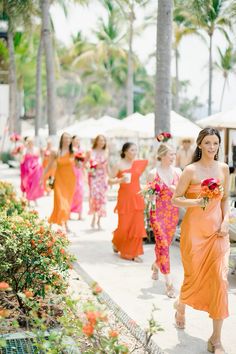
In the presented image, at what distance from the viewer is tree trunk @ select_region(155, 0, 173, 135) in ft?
37.6

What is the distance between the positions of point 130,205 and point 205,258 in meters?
3.90

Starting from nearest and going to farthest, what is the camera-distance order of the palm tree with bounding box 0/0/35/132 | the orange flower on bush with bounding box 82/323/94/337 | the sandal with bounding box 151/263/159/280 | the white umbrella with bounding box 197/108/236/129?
the orange flower on bush with bounding box 82/323/94/337 < the sandal with bounding box 151/263/159/280 < the white umbrella with bounding box 197/108/236/129 < the palm tree with bounding box 0/0/35/132

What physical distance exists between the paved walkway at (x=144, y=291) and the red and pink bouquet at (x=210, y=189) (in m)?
1.25

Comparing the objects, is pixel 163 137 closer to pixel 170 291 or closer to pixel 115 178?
pixel 115 178

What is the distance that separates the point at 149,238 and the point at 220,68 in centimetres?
4599

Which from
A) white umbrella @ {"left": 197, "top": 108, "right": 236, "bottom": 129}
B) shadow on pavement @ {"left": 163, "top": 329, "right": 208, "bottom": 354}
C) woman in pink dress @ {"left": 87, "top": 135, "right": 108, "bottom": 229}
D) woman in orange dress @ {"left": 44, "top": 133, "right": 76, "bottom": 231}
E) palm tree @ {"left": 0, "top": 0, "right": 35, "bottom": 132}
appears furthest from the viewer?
palm tree @ {"left": 0, "top": 0, "right": 35, "bottom": 132}

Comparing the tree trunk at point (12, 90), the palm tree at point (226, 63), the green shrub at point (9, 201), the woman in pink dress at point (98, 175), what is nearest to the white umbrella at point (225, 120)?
the woman in pink dress at point (98, 175)

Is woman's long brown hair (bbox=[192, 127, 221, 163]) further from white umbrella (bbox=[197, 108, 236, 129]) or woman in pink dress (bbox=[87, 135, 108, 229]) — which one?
white umbrella (bbox=[197, 108, 236, 129])

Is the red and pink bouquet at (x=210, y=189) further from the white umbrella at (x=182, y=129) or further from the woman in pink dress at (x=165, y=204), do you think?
the white umbrella at (x=182, y=129)

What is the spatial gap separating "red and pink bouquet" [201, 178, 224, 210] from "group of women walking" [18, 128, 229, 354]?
40 millimetres

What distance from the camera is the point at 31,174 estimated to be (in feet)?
53.7

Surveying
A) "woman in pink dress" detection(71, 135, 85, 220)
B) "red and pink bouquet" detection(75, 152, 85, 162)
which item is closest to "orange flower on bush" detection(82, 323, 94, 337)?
"woman in pink dress" detection(71, 135, 85, 220)

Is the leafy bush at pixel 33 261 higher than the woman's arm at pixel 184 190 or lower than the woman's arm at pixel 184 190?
lower

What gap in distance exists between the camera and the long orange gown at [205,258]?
5.16m
